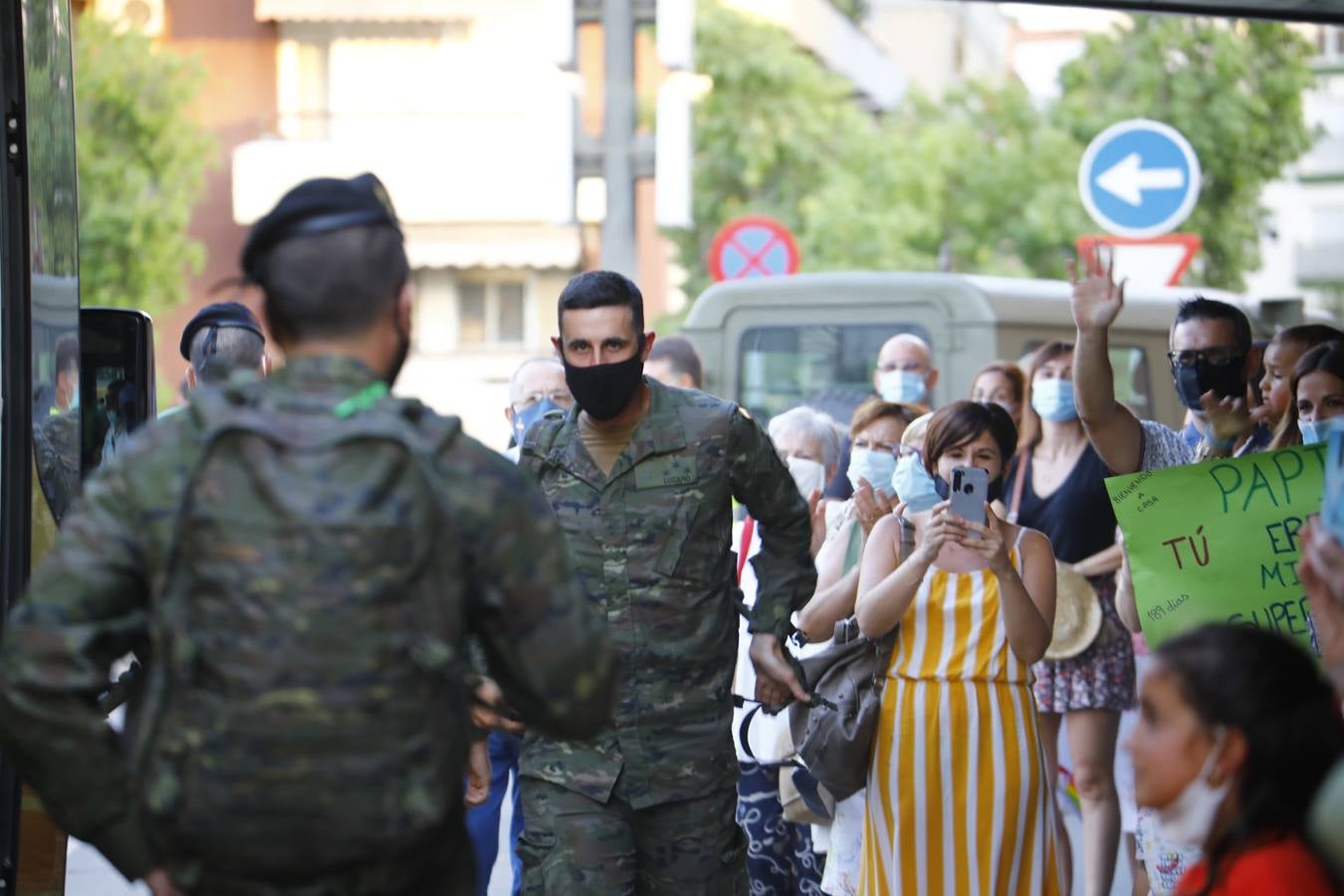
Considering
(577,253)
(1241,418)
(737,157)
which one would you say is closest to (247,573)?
(1241,418)

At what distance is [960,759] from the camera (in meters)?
5.58

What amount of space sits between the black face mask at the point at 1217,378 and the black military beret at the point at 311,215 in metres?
3.35

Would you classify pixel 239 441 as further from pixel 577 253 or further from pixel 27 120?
pixel 577 253

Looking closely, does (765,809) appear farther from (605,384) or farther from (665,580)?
(605,384)

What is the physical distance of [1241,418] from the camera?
600 centimetres

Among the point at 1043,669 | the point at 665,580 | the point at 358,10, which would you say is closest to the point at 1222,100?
the point at 358,10

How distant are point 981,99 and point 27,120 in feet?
95.2

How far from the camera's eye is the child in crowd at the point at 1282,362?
19.4ft

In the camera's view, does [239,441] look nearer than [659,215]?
Yes

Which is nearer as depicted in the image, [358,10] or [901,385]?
[901,385]

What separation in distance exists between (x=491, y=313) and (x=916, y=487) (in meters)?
26.1

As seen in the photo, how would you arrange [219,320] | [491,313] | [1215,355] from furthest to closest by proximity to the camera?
[491,313] → [219,320] → [1215,355]

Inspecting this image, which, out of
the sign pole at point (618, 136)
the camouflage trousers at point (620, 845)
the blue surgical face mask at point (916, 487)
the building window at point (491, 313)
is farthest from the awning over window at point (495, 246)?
the camouflage trousers at point (620, 845)

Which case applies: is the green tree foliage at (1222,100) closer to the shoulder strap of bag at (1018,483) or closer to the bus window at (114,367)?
the shoulder strap of bag at (1018,483)
